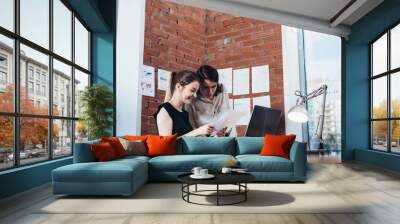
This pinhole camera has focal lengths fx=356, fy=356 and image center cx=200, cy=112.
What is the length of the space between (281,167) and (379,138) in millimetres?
3724

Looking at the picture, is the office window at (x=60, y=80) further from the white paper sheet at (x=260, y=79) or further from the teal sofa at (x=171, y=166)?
the white paper sheet at (x=260, y=79)

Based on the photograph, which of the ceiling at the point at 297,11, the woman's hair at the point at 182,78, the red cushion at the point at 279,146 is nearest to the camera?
the red cushion at the point at 279,146

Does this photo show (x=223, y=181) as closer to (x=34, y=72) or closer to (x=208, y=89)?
(x=34, y=72)

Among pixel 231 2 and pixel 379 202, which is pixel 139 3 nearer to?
pixel 231 2

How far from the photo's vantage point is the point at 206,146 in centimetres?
629

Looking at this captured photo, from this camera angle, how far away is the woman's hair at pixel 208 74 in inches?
329

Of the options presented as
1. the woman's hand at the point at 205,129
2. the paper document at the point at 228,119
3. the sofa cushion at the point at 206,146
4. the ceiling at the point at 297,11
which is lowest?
the sofa cushion at the point at 206,146

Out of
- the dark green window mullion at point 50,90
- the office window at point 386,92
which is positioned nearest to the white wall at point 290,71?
the office window at point 386,92

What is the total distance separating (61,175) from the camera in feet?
14.5

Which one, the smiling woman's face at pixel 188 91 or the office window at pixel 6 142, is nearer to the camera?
the office window at pixel 6 142

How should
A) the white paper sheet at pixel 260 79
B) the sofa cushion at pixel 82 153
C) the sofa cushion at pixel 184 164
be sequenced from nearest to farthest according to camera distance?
the sofa cushion at pixel 82 153 < the sofa cushion at pixel 184 164 < the white paper sheet at pixel 260 79

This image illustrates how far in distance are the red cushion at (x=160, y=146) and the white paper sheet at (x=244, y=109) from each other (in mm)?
2553

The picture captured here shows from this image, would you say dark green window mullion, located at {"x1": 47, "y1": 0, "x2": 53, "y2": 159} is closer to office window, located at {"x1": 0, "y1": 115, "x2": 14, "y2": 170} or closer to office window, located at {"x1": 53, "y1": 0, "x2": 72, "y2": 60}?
office window, located at {"x1": 53, "y1": 0, "x2": 72, "y2": 60}

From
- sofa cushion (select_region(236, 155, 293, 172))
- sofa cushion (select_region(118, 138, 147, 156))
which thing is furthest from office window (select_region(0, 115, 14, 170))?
sofa cushion (select_region(236, 155, 293, 172))
